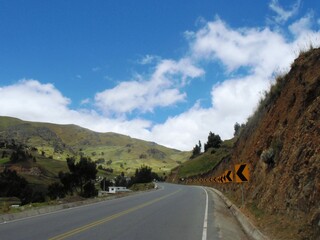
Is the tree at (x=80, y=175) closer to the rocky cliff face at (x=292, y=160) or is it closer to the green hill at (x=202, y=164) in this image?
the green hill at (x=202, y=164)

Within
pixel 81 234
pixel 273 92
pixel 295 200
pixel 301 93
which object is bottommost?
pixel 81 234

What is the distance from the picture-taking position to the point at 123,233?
43.6 ft

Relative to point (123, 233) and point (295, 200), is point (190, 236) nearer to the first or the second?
point (123, 233)

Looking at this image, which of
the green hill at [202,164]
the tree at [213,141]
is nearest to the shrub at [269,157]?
the green hill at [202,164]

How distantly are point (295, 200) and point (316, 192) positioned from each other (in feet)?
4.55

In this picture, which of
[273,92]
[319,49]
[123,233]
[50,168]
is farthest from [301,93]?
[50,168]

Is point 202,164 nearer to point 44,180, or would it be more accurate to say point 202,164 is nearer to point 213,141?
point 213,141

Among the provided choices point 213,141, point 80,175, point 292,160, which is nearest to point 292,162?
point 292,160

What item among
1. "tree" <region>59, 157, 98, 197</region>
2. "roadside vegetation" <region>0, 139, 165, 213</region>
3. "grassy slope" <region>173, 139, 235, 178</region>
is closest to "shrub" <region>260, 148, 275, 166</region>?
"roadside vegetation" <region>0, 139, 165, 213</region>

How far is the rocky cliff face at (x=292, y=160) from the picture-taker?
12.2 metres

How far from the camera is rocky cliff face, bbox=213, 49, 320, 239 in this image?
40.0ft

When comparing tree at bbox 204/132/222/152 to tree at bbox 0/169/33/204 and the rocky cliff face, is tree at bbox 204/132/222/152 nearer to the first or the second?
tree at bbox 0/169/33/204

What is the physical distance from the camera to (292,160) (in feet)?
55.5

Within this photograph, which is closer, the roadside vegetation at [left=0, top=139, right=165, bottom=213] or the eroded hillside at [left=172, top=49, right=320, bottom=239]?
the eroded hillside at [left=172, top=49, right=320, bottom=239]
